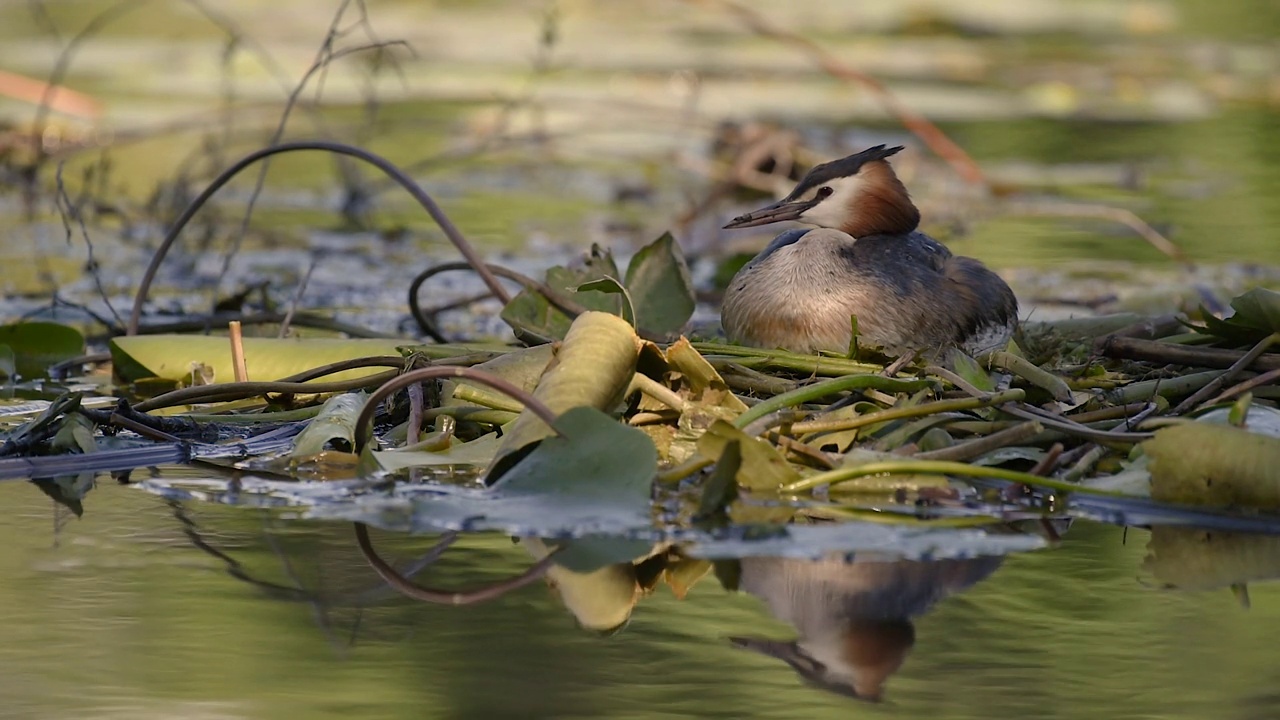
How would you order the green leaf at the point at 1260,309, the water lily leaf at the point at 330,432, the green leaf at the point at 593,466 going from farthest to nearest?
the green leaf at the point at 1260,309, the water lily leaf at the point at 330,432, the green leaf at the point at 593,466

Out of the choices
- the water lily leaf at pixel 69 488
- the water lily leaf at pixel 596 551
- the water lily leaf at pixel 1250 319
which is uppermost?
the water lily leaf at pixel 1250 319

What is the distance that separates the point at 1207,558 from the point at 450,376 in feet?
4.80

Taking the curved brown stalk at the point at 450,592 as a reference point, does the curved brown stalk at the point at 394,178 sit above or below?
above

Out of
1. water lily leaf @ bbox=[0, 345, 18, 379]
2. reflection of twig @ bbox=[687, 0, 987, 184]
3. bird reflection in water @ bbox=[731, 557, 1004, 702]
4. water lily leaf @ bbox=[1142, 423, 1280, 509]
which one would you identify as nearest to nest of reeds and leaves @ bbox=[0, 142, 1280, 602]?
water lily leaf @ bbox=[1142, 423, 1280, 509]

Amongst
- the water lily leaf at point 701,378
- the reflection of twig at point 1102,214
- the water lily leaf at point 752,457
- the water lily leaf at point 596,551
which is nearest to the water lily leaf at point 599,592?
the water lily leaf at point 596,551

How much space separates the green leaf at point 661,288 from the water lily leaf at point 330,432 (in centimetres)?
112

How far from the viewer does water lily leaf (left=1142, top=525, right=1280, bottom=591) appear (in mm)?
3232

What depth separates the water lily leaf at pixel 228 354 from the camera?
4.86m

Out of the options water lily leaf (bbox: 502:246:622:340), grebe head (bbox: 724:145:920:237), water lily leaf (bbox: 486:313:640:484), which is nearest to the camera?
water lily leaf (bbox: 486:313:640:484)

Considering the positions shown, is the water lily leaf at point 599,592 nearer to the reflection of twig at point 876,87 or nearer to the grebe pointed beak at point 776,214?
the grebe pointed beak at point 776,214

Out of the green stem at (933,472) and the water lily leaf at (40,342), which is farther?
the water lily leaf at (40,342)

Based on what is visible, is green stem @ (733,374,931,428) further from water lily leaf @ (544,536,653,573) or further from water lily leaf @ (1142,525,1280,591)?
water lily leaf @ (1142,525,1280,591)

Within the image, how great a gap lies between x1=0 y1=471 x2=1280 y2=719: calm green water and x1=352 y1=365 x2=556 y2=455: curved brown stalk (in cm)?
28

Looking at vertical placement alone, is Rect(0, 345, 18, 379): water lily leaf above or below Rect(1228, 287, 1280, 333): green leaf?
below
